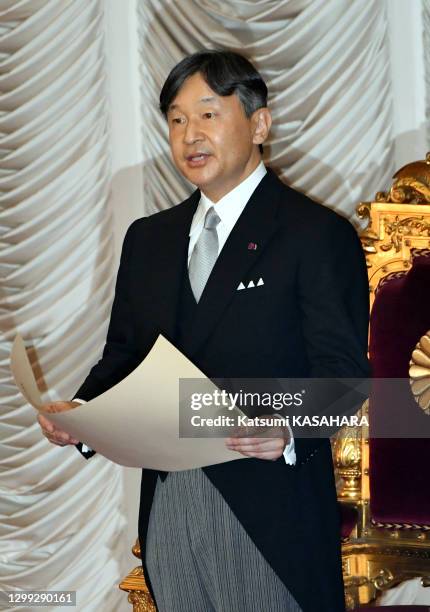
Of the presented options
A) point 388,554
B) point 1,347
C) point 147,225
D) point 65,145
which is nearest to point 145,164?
point 65,145

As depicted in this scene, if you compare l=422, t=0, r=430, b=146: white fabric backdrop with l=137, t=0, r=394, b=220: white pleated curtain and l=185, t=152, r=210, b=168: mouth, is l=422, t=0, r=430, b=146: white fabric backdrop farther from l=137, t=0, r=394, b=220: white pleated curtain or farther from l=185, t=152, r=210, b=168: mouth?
l=185, t=152, r=210, b=168: mouth

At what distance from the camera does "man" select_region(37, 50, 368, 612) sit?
1544 millimetres

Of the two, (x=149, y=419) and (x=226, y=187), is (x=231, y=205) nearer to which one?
(x=226, y=187)

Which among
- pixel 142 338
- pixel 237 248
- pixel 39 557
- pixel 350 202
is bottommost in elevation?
pixel 39 557

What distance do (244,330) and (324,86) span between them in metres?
1.51

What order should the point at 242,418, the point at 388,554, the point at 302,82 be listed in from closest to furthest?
the point at 242,418 → the point at 388,554 → the point at 302,82

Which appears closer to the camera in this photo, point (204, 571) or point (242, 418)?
point (242, 418)

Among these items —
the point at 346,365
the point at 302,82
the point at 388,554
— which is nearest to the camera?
the point at 346,365

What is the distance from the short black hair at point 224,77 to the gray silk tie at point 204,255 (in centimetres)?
20

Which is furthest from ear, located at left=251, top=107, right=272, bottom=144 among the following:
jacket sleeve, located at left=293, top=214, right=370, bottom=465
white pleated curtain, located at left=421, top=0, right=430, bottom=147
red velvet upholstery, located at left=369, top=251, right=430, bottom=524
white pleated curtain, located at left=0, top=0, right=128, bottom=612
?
white pleated curtain, located at left=0, top=0, right=128, bottom=612

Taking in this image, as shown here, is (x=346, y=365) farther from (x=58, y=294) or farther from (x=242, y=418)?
(x=58, y=294)

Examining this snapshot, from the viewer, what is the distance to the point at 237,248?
1.66m

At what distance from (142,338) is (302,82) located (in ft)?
4.66

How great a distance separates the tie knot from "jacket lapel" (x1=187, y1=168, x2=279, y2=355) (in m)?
0.05
